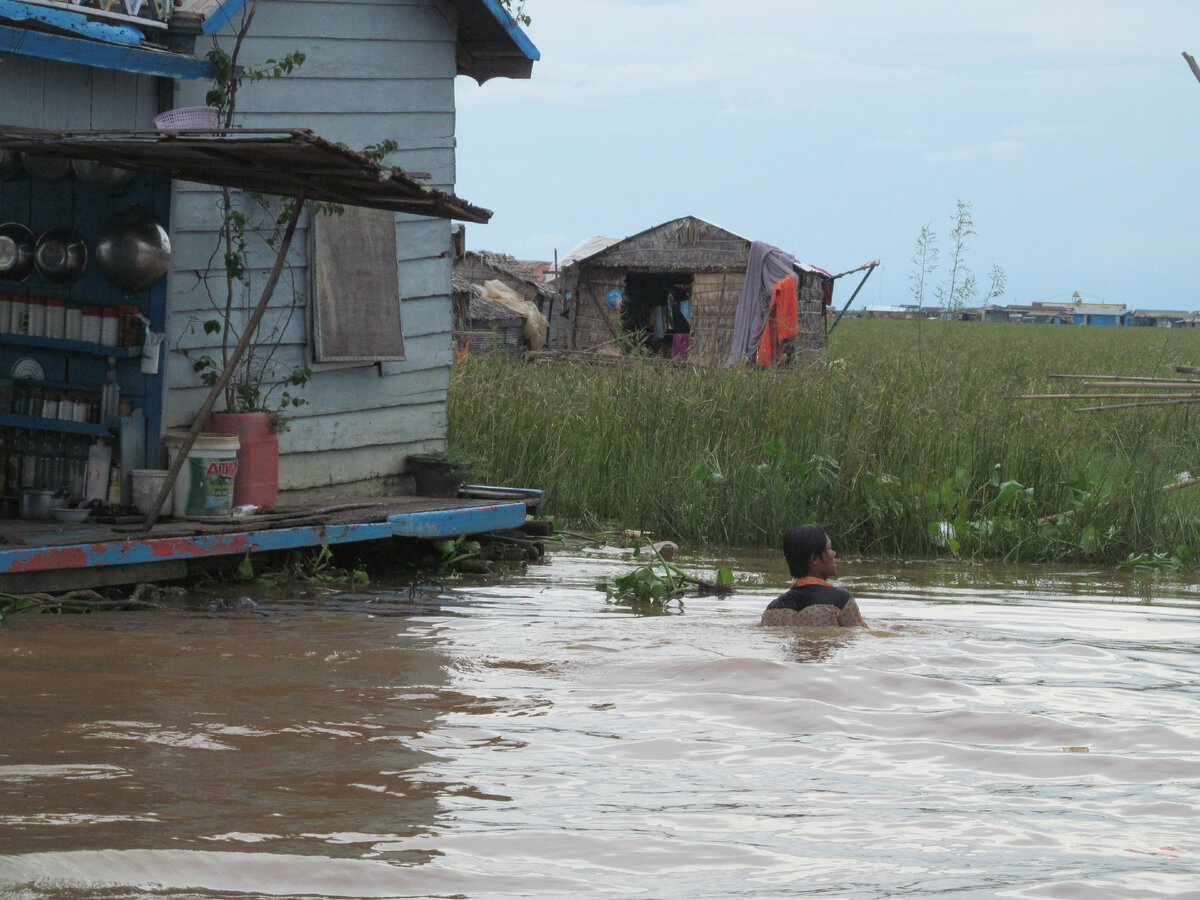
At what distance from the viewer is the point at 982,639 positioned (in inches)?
277

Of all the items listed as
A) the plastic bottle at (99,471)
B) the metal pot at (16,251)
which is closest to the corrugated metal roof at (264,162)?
the metal pot at (16,251)

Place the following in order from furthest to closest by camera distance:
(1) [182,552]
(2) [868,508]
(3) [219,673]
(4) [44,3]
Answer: (2) [868,508] → (1) [182,552] → (4) [44,3] → (3) [219,673]

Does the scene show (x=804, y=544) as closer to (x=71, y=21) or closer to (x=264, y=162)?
(x=264, y=162)

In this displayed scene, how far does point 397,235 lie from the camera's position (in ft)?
32.8

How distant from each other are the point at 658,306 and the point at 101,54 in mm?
20320

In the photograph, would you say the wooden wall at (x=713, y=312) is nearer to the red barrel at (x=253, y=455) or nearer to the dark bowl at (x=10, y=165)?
the red barrel at (x=253, y=455)

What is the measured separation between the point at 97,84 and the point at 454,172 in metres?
3.17

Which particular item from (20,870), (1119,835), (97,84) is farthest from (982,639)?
(97,84)

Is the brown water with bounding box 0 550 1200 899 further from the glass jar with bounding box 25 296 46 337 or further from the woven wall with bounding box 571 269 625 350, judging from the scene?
the woven wall with bounding box 571 269 625 350

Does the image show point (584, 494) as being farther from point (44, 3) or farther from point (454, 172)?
point (44, 3)

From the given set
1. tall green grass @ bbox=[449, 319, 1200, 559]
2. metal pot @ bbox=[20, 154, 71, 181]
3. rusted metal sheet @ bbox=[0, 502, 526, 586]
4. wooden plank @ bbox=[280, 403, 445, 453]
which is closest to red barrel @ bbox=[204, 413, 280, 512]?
rusted metal sheet @ bbox=[0, 502, 526, 586]

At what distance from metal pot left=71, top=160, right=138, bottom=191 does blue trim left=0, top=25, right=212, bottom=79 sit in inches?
25.8

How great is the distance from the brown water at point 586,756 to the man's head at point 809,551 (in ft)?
1.46

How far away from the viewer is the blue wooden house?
733 cm
